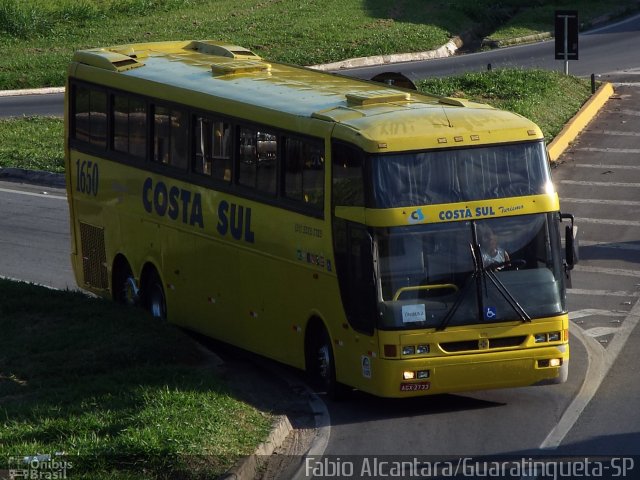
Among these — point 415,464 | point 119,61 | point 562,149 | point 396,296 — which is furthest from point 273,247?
point 562,149

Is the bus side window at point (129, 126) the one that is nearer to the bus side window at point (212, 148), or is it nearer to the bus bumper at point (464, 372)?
the bus side window at point (212, 148)

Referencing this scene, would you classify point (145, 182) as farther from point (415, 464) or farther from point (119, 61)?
point (415, 464)

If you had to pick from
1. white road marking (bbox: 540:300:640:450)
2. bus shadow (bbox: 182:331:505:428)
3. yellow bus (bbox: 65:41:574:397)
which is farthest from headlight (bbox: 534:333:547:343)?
bus shadow (bbox: 182:331:505:428)

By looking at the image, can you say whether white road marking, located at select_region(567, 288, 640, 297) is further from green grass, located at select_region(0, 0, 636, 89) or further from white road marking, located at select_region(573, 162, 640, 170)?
green grass, located at select_region(0, 0, 636, 89)

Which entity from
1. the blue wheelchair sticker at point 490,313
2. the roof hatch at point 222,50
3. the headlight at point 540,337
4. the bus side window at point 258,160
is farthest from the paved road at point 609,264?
the roof hatch at point 222,50

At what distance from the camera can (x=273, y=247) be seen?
49.1 ft

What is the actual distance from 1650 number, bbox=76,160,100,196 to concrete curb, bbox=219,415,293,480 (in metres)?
6.59

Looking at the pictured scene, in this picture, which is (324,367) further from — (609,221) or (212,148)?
(609,221)

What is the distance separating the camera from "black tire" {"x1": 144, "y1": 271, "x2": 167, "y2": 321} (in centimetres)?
1781

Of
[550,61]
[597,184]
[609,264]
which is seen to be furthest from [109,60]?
[550,61]

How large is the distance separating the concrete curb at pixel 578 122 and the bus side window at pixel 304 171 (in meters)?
13.2

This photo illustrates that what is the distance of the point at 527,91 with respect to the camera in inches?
1244

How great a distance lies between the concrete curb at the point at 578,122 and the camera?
27734mm

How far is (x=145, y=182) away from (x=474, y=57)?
88.4ft
